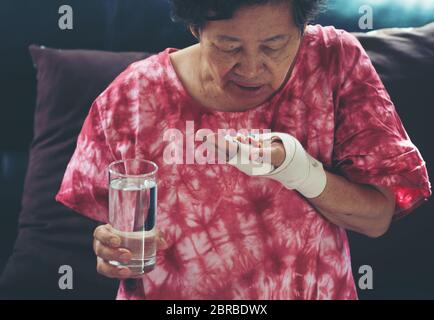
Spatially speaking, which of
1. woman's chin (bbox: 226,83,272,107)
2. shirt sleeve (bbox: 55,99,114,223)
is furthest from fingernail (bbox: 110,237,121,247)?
woman's chin (bbox: 226,83,272,107)

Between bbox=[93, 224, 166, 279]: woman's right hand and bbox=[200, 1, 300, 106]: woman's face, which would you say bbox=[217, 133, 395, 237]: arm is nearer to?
bbox=[200, 1, 300, 106]: woman's face

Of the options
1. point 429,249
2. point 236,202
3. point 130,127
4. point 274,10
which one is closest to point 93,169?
point 130,127

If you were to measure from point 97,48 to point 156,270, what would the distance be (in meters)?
0.41

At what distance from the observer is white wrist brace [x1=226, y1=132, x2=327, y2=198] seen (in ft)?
3.25

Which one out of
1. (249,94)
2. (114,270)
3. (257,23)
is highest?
(257,23)

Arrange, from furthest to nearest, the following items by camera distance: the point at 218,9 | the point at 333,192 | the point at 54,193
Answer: the point at 54,193, the point at 333,192, the point at 218,9

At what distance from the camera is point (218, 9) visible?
0.95 metres

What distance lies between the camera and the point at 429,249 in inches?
48.0

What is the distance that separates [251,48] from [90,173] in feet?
1.05

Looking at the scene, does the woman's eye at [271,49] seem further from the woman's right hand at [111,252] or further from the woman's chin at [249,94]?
the woman's right hand at [111,252]

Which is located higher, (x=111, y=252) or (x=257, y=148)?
(x=257, y=148)

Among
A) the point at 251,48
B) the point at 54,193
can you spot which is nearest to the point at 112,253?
the point at 54,193

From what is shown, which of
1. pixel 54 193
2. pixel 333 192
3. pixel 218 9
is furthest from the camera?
pixel 54 193

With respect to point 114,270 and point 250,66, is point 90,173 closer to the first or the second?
point 114,270
